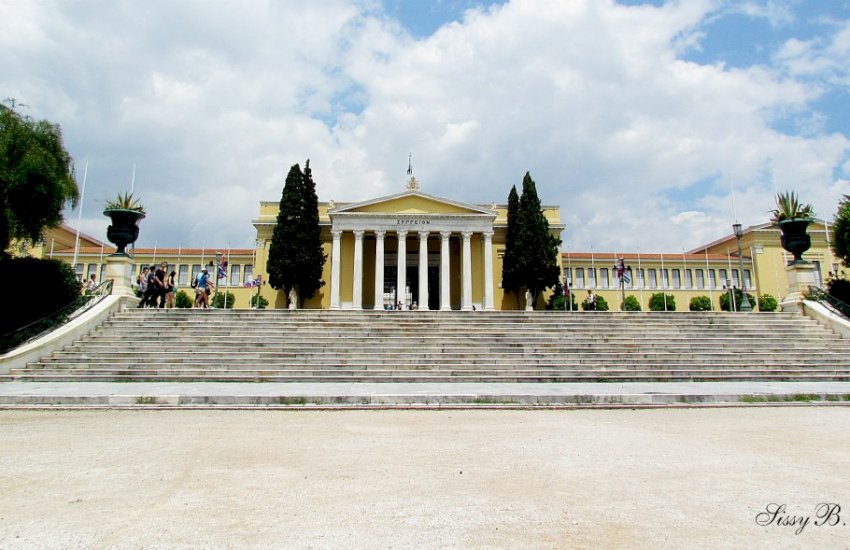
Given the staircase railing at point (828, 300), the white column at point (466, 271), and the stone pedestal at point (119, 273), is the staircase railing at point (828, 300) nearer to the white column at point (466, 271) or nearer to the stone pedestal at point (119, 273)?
the white column at point (466, 271)

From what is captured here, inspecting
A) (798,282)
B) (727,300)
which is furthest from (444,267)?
(727,300)

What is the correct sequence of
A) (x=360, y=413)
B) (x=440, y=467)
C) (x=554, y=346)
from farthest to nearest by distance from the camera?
(x=554, y=346)
(x=360, y=413)
(x=440, y=467)

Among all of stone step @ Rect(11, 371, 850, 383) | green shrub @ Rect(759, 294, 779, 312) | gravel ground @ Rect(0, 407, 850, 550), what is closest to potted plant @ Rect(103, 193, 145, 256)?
stone step @ Rect(11, 371, 850, 383)

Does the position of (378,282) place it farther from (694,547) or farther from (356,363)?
(694,547)

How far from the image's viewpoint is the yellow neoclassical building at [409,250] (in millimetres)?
36812

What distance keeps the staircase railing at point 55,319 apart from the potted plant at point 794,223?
27626mm

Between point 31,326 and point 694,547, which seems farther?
point 31,326

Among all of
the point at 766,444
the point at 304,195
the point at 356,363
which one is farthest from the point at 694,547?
the point at 304,195

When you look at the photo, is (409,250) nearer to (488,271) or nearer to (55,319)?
(488,271)

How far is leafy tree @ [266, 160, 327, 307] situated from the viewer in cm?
3512

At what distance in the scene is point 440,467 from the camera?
4902 mm

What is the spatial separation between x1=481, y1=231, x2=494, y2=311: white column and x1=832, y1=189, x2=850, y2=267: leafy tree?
65.5 feet

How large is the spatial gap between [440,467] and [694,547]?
2.43 m

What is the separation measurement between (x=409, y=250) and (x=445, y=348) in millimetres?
25835
